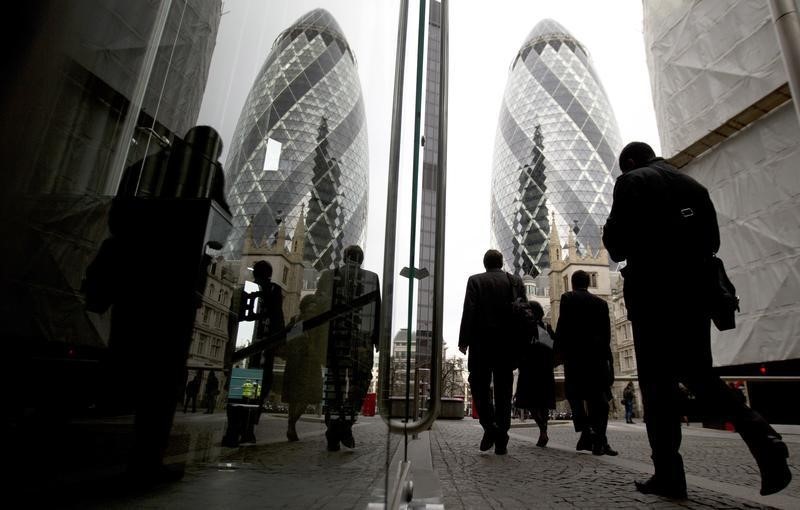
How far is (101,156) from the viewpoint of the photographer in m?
0.23

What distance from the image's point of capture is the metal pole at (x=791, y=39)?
12.9ft

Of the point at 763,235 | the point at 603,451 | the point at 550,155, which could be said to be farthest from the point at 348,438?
the point at 550,155

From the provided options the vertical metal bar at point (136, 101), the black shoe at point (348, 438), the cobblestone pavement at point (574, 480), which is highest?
the vertical metal bar at point (136, 101)

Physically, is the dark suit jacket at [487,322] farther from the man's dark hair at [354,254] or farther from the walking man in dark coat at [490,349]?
the man's dark hair at [354,254]

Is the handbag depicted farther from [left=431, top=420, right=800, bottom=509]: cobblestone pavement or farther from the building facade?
the building facade

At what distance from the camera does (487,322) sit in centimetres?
316

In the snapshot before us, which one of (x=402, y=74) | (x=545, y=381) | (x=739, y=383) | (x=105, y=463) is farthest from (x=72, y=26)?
(x=739, y=383)

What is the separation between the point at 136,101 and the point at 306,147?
0.92ft

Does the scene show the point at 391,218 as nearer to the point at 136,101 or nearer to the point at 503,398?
the point at 136,101

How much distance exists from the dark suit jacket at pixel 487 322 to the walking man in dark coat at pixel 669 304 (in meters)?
1.30

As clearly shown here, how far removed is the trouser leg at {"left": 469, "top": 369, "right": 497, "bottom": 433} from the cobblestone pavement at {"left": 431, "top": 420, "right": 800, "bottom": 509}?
0.19 meters

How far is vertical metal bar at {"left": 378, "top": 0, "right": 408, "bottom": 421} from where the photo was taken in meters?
1.20

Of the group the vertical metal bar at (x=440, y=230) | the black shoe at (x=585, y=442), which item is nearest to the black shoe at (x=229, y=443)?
the vertical metal bar at (x=440, y=230)

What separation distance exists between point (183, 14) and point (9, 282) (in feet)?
0.76
